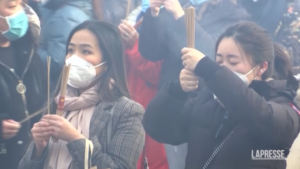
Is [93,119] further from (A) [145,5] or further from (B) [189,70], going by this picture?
(A) [145,5]

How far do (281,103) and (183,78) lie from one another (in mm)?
441

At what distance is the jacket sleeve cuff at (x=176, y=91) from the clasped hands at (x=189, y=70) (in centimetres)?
3

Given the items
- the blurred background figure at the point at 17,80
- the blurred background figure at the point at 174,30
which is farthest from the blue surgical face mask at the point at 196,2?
the blurred background figure at the point at 17,80

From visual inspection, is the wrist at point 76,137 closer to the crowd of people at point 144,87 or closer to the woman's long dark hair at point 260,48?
the crowd of people at point 144,87

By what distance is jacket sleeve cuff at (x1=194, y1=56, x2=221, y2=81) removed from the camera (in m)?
2.39

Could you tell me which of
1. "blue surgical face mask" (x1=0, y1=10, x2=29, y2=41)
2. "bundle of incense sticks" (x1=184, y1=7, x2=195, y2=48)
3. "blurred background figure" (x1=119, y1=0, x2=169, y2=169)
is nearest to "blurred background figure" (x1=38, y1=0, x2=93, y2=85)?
"blue surgical face mask" (x1=0, y1=10, x2=29, y2=41)

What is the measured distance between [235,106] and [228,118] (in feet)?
0.29

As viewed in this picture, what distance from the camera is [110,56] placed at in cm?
265

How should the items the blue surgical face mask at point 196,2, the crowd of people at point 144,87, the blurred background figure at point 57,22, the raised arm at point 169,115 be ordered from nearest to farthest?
the crowd of people at point 144,87 < the raised arm at point 169,115 < the blurred background figure at point 57,22 < the blue surgical face mask at point 196,2

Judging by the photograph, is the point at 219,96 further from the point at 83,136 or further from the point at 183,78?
the point at 83,136

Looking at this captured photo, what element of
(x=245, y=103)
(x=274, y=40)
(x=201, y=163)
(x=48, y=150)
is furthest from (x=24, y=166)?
(x=274, y=40)

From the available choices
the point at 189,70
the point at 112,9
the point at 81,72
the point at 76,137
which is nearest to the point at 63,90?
the point at 81,72

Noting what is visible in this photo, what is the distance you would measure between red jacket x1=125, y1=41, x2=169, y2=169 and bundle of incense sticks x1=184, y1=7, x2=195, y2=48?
0.87ft

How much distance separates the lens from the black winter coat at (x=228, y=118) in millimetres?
2418
